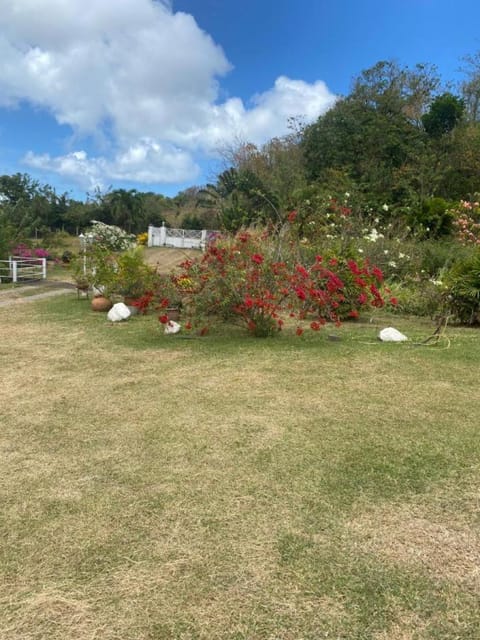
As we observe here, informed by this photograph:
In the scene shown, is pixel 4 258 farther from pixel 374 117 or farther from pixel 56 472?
pixel 374 117

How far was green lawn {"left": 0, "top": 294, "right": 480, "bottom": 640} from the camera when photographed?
1.58m

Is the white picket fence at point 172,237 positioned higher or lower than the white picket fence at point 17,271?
higher

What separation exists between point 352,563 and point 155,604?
0.74 meters

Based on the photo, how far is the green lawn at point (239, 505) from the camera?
1575 millimetres

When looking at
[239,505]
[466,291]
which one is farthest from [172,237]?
[239,505]

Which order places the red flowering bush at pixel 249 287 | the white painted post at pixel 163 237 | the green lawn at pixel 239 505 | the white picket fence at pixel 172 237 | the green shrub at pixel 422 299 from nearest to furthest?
the green lawn at pixel 239 505 < the red flowering bush at pixel 249 287 < the green shrub at pixel 422 299 < the white picket fence at pixel 172 237 < the white painted post at pixel 163 237

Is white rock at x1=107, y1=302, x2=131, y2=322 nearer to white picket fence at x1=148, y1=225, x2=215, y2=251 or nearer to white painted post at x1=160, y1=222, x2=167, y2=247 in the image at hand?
white picket fence at x1=148, y1=225, x2=215, y2=251

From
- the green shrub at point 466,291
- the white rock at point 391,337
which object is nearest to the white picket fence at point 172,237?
the green shrub at point 466,291

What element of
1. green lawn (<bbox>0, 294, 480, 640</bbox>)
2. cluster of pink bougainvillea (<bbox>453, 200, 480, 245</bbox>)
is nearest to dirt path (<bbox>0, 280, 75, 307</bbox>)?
green lawn (<bbox>0, 294, 480, 640</bbox>)

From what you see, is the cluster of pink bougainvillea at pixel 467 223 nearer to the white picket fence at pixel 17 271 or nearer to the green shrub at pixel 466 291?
the green shrub at pixel 466 291

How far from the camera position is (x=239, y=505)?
85.8 inches

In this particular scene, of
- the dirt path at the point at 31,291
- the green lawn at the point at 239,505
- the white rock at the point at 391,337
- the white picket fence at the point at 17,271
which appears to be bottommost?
the green lawn at the point at 239,505

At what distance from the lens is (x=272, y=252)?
23.3ft

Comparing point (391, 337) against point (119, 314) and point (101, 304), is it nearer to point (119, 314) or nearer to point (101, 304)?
point (119, 314)
